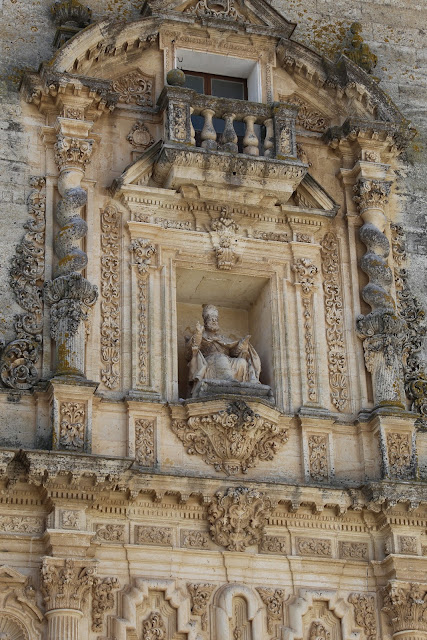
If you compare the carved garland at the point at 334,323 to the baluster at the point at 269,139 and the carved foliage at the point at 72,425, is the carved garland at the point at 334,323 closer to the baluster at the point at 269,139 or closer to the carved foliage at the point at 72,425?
the baluster at the point at 269,139

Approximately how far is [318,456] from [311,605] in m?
1.54

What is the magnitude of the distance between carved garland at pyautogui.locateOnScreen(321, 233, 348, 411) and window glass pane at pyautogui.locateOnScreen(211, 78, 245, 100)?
2.10 m

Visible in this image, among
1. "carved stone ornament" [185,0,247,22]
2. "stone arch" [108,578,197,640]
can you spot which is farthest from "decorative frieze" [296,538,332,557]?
"carved stone ornament" [185,0,247,22]

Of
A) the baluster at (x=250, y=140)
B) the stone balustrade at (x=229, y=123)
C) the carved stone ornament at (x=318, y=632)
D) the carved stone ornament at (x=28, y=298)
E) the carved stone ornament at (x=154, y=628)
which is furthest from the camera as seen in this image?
the baluster at (x=250, y=140)

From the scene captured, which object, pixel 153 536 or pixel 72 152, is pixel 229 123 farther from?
pixel 153 536

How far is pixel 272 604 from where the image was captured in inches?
557

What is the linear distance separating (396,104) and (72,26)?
12.8 ft

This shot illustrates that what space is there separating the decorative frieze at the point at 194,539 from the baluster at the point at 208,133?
409 cm

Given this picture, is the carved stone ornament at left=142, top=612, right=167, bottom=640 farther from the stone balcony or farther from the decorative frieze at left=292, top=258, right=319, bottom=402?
the stone balcony

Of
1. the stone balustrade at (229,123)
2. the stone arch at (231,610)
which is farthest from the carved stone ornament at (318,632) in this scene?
the stone balustrade at (229,123)

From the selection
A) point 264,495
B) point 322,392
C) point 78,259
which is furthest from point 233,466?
point 78,259

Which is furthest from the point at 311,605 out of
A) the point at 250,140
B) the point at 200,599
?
the point at 250,140

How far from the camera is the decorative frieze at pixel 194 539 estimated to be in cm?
1418

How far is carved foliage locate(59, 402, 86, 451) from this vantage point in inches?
550
